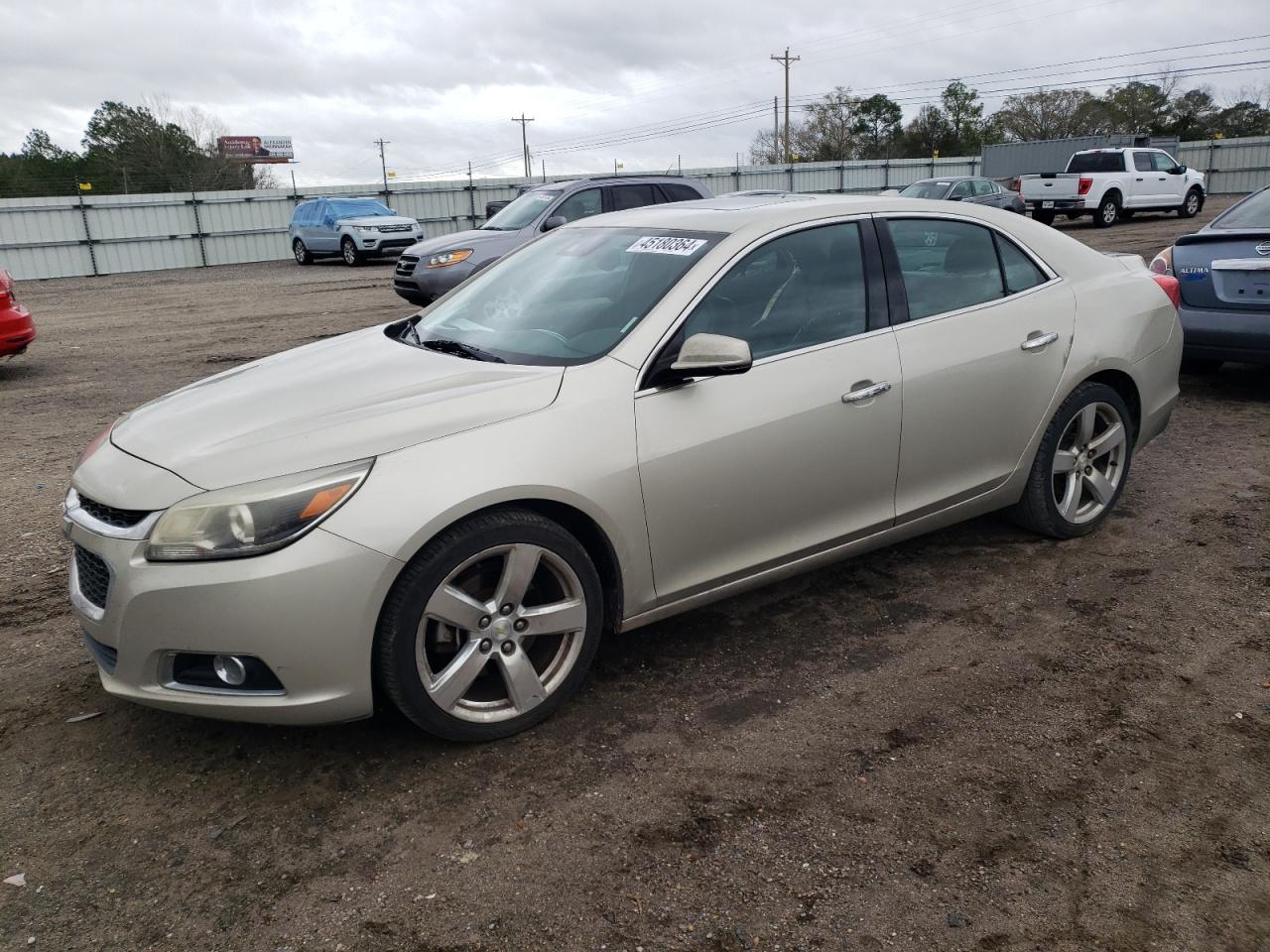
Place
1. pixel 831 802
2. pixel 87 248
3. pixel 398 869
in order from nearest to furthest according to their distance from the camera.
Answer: pixel 398 869, pixel 831 802, pixel 87 248

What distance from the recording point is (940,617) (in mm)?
3998

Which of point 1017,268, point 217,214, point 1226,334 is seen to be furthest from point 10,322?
point 217,214

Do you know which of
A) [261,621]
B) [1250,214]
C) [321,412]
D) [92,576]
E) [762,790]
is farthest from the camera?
[1250,214]

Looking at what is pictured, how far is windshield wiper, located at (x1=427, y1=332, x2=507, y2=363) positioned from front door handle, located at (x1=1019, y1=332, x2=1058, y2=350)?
7.13 feet

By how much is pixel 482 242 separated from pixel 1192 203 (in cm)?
2328

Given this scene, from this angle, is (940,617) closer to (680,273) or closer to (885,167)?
(680,273)

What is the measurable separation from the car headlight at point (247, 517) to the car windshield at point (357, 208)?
81.4 feet

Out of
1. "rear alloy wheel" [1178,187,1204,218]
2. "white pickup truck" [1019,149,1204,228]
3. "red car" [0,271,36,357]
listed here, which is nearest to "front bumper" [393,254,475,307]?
"red car" [0,271,36,357]

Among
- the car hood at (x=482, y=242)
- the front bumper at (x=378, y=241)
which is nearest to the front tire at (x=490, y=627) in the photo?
the car hood at (x=482, y=242)

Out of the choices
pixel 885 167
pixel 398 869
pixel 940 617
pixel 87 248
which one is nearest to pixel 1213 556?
pixel 940 617

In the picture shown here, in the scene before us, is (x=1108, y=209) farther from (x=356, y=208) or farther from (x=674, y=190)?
(x=356, y=208)

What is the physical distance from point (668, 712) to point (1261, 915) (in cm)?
169

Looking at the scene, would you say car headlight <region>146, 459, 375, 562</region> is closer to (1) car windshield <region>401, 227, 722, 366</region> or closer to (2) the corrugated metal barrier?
(1) car windshield <region>401, 227, 722, 366</region>

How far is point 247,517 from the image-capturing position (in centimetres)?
274
